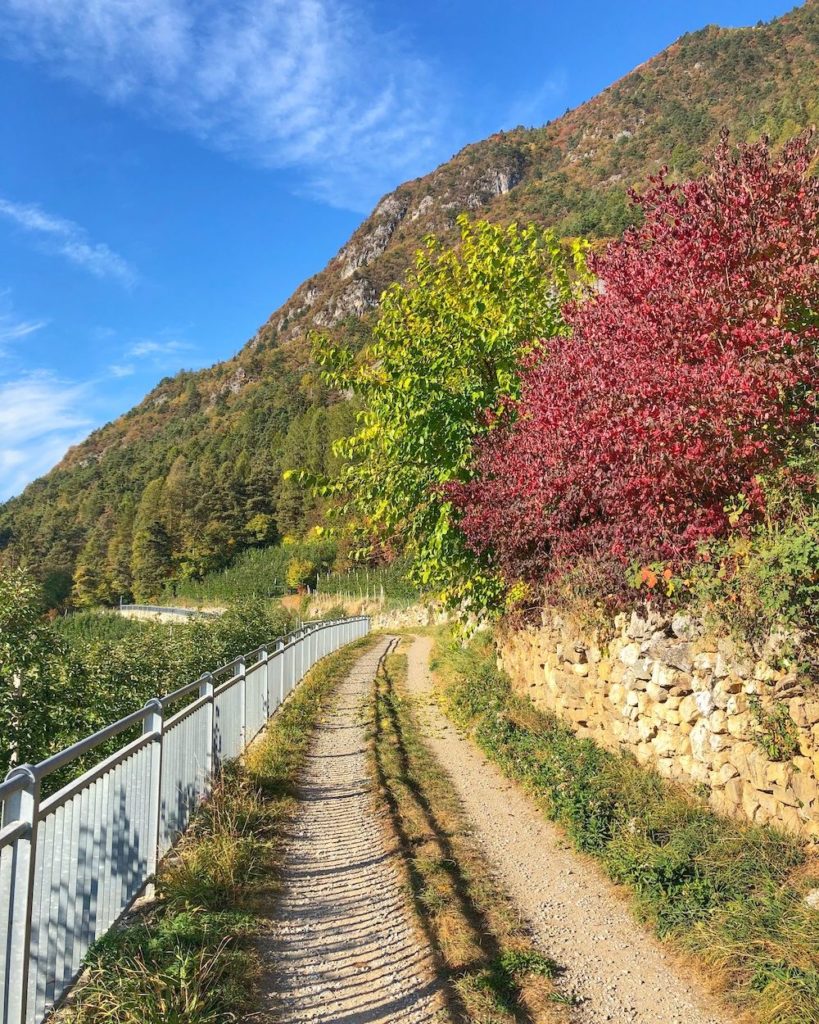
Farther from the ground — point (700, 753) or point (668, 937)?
point (700, 753)

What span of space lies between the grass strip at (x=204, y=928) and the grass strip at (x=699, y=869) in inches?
98.8

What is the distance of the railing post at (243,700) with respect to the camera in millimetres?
9008

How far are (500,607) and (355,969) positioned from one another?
25.1 feet

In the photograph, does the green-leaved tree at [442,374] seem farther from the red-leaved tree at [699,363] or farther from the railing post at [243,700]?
the railing post at [243,700]

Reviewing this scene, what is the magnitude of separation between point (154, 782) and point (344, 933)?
5.35 ft

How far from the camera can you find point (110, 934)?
384 centimetres

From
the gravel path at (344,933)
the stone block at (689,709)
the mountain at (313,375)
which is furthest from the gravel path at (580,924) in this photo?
the mountain at (313,375)

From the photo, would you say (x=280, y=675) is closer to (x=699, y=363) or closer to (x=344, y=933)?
(x=344, y=933)

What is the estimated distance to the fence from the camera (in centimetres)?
279

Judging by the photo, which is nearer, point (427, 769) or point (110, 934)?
point (110, 934)

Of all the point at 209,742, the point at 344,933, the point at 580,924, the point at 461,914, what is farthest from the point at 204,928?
the point at 209,742

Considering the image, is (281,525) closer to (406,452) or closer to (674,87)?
(406,452)

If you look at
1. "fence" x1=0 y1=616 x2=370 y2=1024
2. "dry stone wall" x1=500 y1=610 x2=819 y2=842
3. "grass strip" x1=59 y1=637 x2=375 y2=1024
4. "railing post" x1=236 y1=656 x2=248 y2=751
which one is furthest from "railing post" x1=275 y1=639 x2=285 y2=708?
"fence" x1=0 y1=616 x2=370 y2=1024

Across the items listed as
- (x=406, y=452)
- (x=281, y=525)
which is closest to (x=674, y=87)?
(x=281, y=525)
